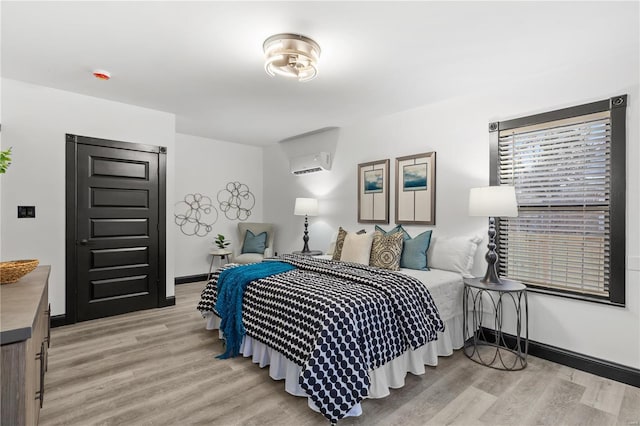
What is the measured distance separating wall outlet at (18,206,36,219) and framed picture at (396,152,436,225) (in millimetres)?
3853

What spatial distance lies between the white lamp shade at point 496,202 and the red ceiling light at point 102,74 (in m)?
3.41

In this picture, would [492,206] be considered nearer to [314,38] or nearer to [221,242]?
[314,38]

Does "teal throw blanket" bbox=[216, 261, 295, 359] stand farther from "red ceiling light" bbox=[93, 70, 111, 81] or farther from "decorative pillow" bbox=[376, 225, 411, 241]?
"red ceiling light" bbox=[93, 70, 111, 81]

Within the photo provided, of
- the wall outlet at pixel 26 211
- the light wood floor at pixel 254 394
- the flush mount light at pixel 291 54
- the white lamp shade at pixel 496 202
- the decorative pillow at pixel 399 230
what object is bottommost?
the light wood floor at pixel 254 394

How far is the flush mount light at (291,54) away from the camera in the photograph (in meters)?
2.20

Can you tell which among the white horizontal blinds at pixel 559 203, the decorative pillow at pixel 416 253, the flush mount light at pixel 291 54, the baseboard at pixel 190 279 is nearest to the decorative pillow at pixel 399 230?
the decorative pillow at pixel 416 253

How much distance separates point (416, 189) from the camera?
3684mm

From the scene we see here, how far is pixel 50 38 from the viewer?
7.54 feet

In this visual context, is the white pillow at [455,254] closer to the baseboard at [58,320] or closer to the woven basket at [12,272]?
the woven basket at [12,272]

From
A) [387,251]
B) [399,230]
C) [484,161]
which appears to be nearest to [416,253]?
[387,251]

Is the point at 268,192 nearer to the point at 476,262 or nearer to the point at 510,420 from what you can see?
the point at 476,262

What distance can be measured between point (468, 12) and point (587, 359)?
2.68 m

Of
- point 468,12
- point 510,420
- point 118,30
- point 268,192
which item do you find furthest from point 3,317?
point 268,192

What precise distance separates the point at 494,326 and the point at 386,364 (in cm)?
143
